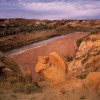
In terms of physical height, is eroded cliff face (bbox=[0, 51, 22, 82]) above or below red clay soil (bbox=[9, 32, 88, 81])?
above

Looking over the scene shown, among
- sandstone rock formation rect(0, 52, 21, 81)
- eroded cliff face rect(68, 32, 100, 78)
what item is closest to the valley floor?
sandstone rock formation rect(0, 52, 21, 81)

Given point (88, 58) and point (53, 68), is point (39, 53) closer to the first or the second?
point (88, 58)

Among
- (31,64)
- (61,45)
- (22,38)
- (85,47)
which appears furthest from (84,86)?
(22,38)

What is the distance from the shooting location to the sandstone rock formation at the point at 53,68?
1149 cm

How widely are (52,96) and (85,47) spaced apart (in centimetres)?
713

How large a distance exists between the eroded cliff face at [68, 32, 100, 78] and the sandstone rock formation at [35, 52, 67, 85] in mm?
1427

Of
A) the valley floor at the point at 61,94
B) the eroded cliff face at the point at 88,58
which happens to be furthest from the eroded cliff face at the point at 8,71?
the eroded cliff face at the point at 88,58

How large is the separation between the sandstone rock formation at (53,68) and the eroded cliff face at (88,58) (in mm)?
1427

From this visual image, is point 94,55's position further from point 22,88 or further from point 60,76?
point 22,88

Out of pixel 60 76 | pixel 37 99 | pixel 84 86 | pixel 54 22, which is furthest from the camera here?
pixel 54 22

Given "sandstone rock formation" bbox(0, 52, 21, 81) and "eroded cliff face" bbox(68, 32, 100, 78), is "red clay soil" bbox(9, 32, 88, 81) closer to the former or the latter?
"eroded cliff face" bbox(68, 32, 100, 78)

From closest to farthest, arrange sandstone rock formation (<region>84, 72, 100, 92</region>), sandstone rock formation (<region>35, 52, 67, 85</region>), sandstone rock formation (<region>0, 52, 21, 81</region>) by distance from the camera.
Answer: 1. sandstone rock formation (<region>84, 72, 100, 92</region>)
2. sandstone rock formation (<region>35, 52, 67, 85</region>)
3. sandstone rock formation (<region>0, 52, 21, 81</region>)

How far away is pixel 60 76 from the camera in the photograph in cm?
1150

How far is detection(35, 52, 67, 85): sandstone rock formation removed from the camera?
1149cm
